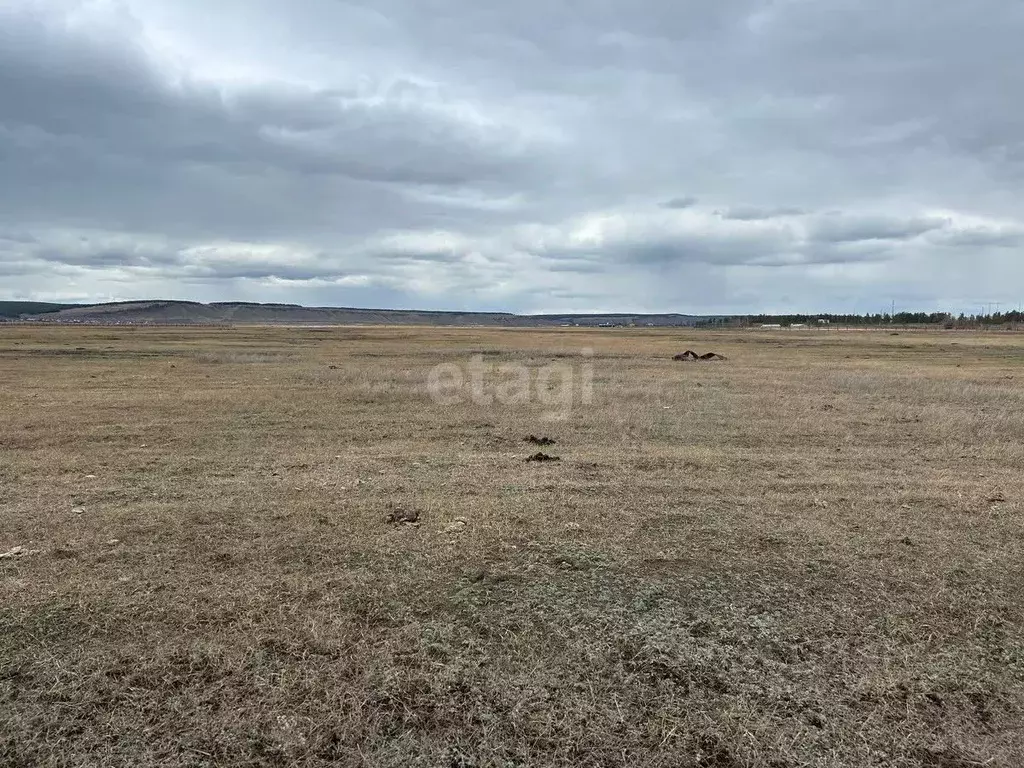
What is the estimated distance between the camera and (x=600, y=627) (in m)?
4.60

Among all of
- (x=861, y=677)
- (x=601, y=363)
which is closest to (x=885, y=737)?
(x=861, y=677)

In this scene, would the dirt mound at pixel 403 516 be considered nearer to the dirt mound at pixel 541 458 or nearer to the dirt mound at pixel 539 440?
the dirt mound at pixel 541 458

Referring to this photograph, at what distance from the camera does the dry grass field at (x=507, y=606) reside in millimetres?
3451

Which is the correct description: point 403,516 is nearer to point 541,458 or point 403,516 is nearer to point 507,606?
point 507,606

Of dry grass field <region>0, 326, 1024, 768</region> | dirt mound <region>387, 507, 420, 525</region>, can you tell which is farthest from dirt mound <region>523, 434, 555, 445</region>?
dirt mound <region>387, 507, 420, 525</region>

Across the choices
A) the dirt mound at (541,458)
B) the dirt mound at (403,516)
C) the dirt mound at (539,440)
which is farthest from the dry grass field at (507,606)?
the dirt mound at (539,440)

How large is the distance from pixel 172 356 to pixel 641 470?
1402 inches

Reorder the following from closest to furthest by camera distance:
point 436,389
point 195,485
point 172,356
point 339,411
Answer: point 195,485 < point 339,411 < point 436,389 < point 172,356

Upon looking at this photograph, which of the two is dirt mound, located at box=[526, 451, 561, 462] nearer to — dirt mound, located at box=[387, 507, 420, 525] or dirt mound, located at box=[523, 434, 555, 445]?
dirt mound, located at box=[523, 434, 555, 445]

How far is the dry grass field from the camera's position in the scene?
3451 millimetres

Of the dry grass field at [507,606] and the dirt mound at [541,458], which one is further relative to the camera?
the dirt mound at [541,458]

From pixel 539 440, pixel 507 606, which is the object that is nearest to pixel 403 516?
pixel 507 606

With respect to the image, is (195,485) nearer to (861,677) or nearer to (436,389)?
(861,677)

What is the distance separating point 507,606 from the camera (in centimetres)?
491
